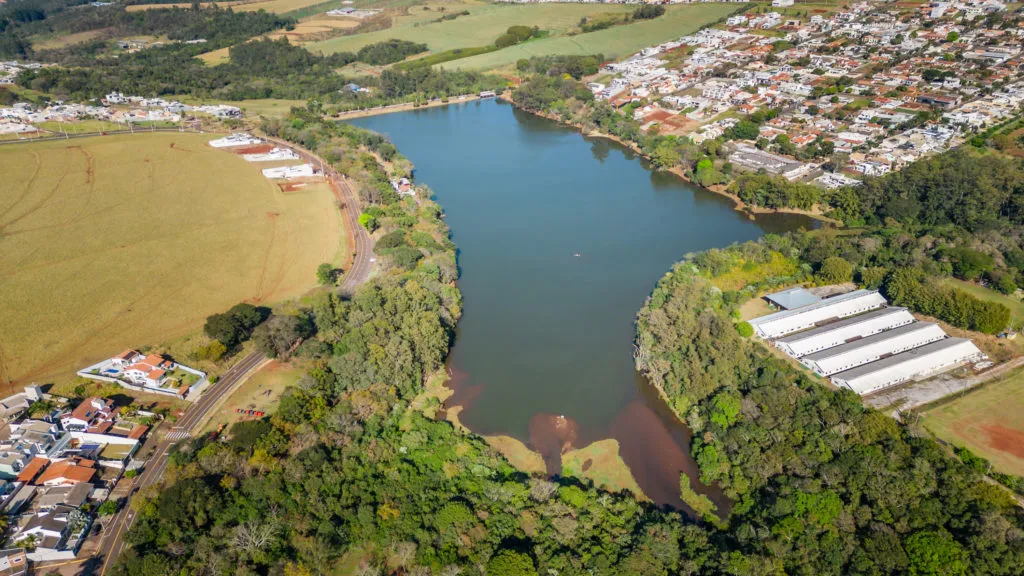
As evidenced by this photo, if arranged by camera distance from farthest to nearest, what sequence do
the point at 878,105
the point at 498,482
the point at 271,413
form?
1. the point at 878,105
2. the point at 271,413
3. the point at 498,482

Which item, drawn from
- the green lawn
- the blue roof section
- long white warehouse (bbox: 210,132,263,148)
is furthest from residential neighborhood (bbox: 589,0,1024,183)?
long white warehouse (bbox: 210,132,263,148)

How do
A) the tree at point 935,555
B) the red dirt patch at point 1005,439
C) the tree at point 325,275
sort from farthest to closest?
the tree at point 325,275 < the red dirt patch at point 1005,439 < the tree at point 935,555

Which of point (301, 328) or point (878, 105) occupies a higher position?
point (878, 105)

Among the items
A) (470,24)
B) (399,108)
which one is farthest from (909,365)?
(470,24)

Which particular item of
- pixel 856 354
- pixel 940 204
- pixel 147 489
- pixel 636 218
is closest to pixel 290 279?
pixel 147 489

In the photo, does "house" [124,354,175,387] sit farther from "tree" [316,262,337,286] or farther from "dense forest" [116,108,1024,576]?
"tree" [316,262,337,286]

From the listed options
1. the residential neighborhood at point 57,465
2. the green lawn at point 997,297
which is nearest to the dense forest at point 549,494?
the residential neighborhood at point 57,465

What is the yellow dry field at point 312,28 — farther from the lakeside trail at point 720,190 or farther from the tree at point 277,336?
the tree at point 277,336

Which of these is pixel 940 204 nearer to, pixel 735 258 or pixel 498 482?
pixel 735 258
